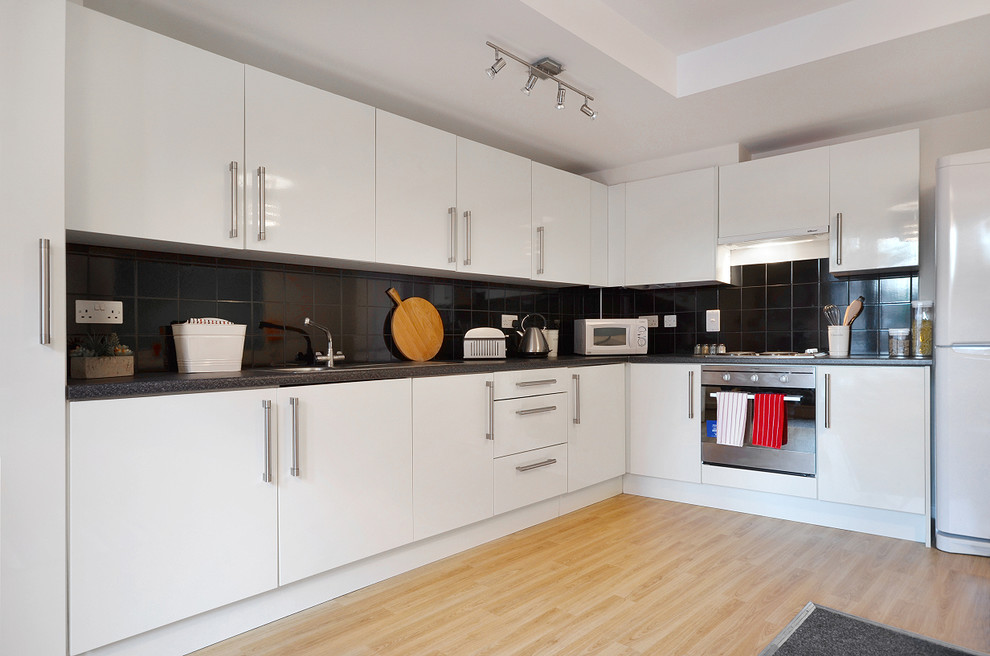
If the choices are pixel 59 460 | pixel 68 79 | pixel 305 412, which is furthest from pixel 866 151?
pixel 59 460

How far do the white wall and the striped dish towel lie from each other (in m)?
3.08

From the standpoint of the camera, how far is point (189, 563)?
6.16 feet

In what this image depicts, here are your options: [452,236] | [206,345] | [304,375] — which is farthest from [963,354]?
[206,345]

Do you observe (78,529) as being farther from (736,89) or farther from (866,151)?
(866,151)

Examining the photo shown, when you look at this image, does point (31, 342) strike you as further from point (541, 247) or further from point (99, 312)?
point (541, 247)

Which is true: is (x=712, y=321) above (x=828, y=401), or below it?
above

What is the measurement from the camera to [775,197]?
3545mm

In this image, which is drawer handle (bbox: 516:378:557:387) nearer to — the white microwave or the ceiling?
the white microwave

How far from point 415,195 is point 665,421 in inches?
81.0

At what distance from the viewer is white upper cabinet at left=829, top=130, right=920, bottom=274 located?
314 cm

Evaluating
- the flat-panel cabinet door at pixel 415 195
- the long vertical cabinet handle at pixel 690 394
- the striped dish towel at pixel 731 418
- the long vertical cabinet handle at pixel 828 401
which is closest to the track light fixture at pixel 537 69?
the flat-panel cabinet door at pixel 415 195

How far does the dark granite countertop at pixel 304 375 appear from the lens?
1743 millimetres

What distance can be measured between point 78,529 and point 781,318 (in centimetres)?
372

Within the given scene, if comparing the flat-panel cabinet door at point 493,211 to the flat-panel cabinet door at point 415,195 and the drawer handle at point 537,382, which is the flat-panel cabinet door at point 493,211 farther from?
the drawer handle at point 537,382
